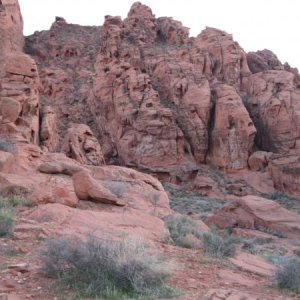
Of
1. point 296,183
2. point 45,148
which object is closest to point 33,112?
point 45,148

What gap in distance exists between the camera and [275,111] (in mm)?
39844

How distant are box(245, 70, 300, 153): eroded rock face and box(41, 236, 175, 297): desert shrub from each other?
Answer: 35.3m

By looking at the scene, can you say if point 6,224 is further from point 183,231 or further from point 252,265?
point 252,265

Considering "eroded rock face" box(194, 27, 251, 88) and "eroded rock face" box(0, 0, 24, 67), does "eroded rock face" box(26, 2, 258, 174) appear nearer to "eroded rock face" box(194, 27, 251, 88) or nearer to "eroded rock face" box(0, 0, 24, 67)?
"eroded rock face" box(194, 27, 251, 88)

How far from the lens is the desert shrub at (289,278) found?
6.65 meters

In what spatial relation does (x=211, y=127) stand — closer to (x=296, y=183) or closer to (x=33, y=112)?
(x=296, y=183)

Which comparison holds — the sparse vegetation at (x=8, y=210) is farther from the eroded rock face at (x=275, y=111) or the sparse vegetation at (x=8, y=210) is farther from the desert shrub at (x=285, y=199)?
the eroded rock face at (x=275, y=111)

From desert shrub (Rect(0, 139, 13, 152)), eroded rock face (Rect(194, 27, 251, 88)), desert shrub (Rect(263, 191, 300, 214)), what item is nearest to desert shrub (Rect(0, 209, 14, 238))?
desert shrub (Rect(0, 139, 13, 152))

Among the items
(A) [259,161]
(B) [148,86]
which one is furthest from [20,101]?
(A) [259,161]

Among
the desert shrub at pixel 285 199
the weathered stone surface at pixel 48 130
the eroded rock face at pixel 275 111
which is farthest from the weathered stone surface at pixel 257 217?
the eroded rock face at pixel 275 111

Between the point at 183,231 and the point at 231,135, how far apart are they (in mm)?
29133

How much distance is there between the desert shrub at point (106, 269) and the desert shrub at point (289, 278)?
2157 millimetres

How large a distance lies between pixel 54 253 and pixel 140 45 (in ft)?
137

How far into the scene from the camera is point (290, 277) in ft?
22.1
